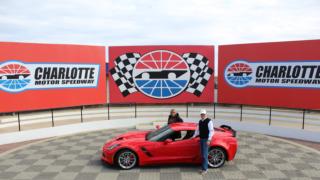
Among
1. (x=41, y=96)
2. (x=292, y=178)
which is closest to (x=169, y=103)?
(x=41, y=96)

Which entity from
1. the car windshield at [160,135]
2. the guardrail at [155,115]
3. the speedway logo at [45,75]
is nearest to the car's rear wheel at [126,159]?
the car windshield at [160,135]

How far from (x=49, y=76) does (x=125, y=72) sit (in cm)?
435

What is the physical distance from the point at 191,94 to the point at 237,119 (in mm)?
3700

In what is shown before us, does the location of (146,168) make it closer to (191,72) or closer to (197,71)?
(191,72)

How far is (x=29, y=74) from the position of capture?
14367 mm

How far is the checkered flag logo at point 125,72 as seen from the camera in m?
16.2

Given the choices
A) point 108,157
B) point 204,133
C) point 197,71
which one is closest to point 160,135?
point 204,133

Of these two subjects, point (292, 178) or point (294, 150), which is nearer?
point (292, 178)

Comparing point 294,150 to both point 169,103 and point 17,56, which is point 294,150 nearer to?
point 169,103

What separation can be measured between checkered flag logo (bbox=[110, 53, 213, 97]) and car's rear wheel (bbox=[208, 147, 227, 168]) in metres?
8.81

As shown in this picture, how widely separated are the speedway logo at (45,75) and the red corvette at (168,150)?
890 centimetres

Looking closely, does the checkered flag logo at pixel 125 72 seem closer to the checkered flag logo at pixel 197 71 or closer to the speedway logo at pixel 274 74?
the checkered flag logo at pixel 197 71

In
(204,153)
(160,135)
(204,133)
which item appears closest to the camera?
(204,133)

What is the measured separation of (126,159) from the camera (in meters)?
7.56
